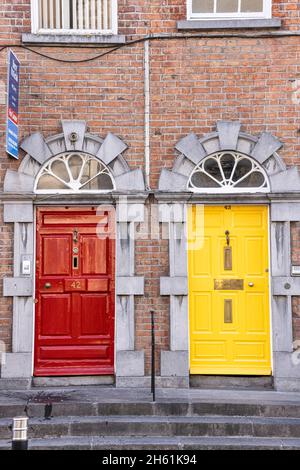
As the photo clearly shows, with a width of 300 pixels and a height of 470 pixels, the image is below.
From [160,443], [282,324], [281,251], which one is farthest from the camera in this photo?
[281,251]

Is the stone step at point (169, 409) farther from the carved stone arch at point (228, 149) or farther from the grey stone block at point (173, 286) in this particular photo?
the carved stone arch at point (228, 149)

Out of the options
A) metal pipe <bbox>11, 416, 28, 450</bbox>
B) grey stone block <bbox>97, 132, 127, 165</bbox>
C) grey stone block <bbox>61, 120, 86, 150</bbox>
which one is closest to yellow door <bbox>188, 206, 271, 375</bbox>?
grey stone block <bbox>97, 132, 127, 165</bbox>

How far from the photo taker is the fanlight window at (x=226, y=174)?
24.6 ft

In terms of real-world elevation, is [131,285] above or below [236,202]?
below

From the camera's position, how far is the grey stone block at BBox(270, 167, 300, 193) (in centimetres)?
735

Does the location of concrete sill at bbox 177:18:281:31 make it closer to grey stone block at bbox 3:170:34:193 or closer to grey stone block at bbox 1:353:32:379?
grey stone block at bbox 3:170:34:193

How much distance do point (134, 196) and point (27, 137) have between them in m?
1.71

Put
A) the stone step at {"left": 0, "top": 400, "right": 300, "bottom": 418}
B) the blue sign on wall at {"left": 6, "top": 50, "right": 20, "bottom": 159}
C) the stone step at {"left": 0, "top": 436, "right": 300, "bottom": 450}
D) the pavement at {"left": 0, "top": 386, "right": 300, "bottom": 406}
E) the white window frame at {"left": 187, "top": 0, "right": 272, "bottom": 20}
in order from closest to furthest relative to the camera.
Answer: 1. the stone step at {"left": 0, "top": 436, "right": 300, "bottom": 450}
2. the stone step at {"left": 0, "top": 400, "right": 300, "bottom": 418}
3. the pavement at {"left": 0, "top": 386, "right": 300, "bottom": 406}
4. the blue sign on wall at {"left": 6, "top": 50, "right": 20, "bottom": 159}
5. the white window frame at {"left": 187, "top": 0, "right": 272, "bottom": 20}

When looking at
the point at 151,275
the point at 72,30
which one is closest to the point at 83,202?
the point at 151,275

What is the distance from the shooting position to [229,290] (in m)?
7.50

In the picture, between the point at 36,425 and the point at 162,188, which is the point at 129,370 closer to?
the point at 36,425

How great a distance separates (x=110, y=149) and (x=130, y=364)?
298 centimetres

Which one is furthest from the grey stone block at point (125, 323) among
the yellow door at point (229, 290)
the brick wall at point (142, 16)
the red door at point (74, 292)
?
the brick wall at point (142, 16)
